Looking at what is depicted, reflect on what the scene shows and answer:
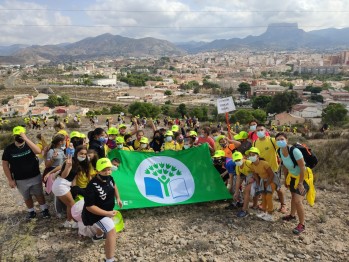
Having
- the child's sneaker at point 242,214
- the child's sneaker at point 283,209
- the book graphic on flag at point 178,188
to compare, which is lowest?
the child's sneaker at point 283,209

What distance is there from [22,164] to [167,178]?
2304mm

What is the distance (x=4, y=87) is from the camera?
103 m

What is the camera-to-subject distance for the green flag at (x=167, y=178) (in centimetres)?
543

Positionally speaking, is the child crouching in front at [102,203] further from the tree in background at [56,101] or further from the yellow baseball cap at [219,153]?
the tree in background at [56,101]

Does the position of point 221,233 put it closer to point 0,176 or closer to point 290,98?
point 0,176

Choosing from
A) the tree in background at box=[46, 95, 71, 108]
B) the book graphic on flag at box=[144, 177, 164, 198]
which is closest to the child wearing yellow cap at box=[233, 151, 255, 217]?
the book graphic on flag at box=[144, 177, 164, 198]

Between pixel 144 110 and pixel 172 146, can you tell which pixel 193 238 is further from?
pixel 144 110

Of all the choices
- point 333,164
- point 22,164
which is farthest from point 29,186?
point 333,164

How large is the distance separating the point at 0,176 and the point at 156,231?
5178mm

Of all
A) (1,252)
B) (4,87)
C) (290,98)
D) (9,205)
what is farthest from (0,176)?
(4,87)

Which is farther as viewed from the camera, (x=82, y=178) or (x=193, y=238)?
(x=193, y=238)

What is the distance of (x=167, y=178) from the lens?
18.7 ft

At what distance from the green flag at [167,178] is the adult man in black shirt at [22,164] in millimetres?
1224

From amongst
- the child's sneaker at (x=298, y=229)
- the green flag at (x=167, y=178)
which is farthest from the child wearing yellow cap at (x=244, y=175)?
the child's sneaker at (x=298, y=229)
